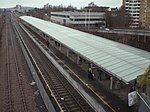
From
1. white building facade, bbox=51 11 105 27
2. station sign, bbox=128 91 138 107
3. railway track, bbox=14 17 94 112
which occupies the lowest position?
railway track, bbox=14 17 94 112

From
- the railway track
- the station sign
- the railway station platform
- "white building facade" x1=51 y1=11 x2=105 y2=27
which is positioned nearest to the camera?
the station sign

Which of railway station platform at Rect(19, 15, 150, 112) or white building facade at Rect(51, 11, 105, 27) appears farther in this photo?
white building facade at Rect(51, 11, 105, 27)

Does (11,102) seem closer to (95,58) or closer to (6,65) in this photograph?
(95,58)

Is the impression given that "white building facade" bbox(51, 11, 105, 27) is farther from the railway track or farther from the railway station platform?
the railway station platform

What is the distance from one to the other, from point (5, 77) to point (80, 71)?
7.75 metres

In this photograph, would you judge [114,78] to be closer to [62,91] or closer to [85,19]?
[62,91]

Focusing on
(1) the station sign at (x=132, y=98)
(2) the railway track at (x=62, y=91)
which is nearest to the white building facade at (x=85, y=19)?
(2) the railway track at (x=62, y=91)

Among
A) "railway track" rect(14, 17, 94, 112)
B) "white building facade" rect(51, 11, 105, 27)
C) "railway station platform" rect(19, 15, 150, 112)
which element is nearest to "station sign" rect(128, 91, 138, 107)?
"railway station platform" rect(19, 15, 150, 112)

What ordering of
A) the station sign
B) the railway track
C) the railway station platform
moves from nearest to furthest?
1. the station sign
2. the railway station platform
3. the railway track

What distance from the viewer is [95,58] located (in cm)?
2314

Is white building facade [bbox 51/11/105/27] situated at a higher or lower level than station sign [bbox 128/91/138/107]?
higher

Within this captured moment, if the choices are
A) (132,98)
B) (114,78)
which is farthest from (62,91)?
(132,98)

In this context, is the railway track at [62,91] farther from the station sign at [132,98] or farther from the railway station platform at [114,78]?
the station sign at [132,98]

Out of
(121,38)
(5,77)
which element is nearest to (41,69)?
(5,77)
